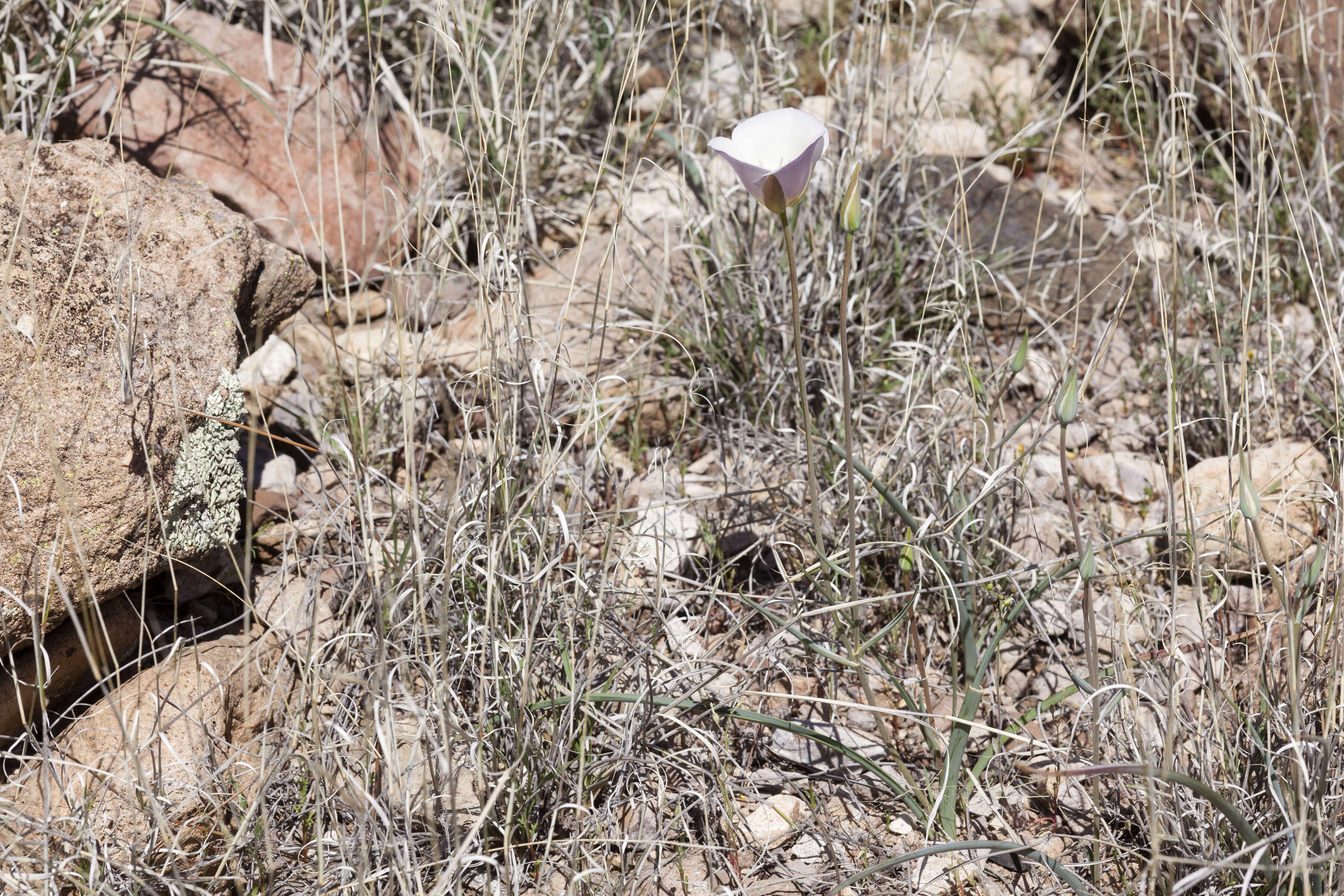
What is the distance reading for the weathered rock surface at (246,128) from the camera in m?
2.22

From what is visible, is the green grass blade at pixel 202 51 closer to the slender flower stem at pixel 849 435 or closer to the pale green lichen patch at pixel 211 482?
the pale green lichen patch at pixel 211 482

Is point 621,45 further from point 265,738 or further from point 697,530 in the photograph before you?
point 265,738

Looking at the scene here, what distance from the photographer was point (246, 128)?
2.34 meters

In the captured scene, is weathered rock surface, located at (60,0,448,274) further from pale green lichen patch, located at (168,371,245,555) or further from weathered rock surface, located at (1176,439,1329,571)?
weathered rock surface, located at (1176,439,1329,571)

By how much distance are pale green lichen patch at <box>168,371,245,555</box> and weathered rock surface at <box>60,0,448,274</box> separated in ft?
1.93

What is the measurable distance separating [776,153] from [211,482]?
1063mm

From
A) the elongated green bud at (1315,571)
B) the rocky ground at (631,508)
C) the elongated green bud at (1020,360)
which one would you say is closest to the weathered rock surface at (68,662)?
the rocky ground at (631,508)

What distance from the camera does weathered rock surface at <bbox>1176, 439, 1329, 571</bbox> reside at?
1.77m

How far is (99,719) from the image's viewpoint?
1548 mm

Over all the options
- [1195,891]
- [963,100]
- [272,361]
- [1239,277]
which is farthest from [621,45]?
[1195,891]

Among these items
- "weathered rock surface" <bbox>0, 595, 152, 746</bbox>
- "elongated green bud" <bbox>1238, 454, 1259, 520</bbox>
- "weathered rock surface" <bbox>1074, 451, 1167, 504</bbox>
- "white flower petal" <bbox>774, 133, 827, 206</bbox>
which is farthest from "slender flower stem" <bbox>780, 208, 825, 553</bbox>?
"weathered rock surface" <bbox>0, 595, 152, 746</bbox>

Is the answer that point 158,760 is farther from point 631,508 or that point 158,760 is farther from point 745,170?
point 745,170

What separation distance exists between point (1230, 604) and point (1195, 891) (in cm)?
59

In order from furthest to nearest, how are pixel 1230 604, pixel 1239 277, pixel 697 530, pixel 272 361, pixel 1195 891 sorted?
pixel 272 361 < pixel 697 530 < pixel 1230 604 < pixel 1239 277 < pixel 1195 891
